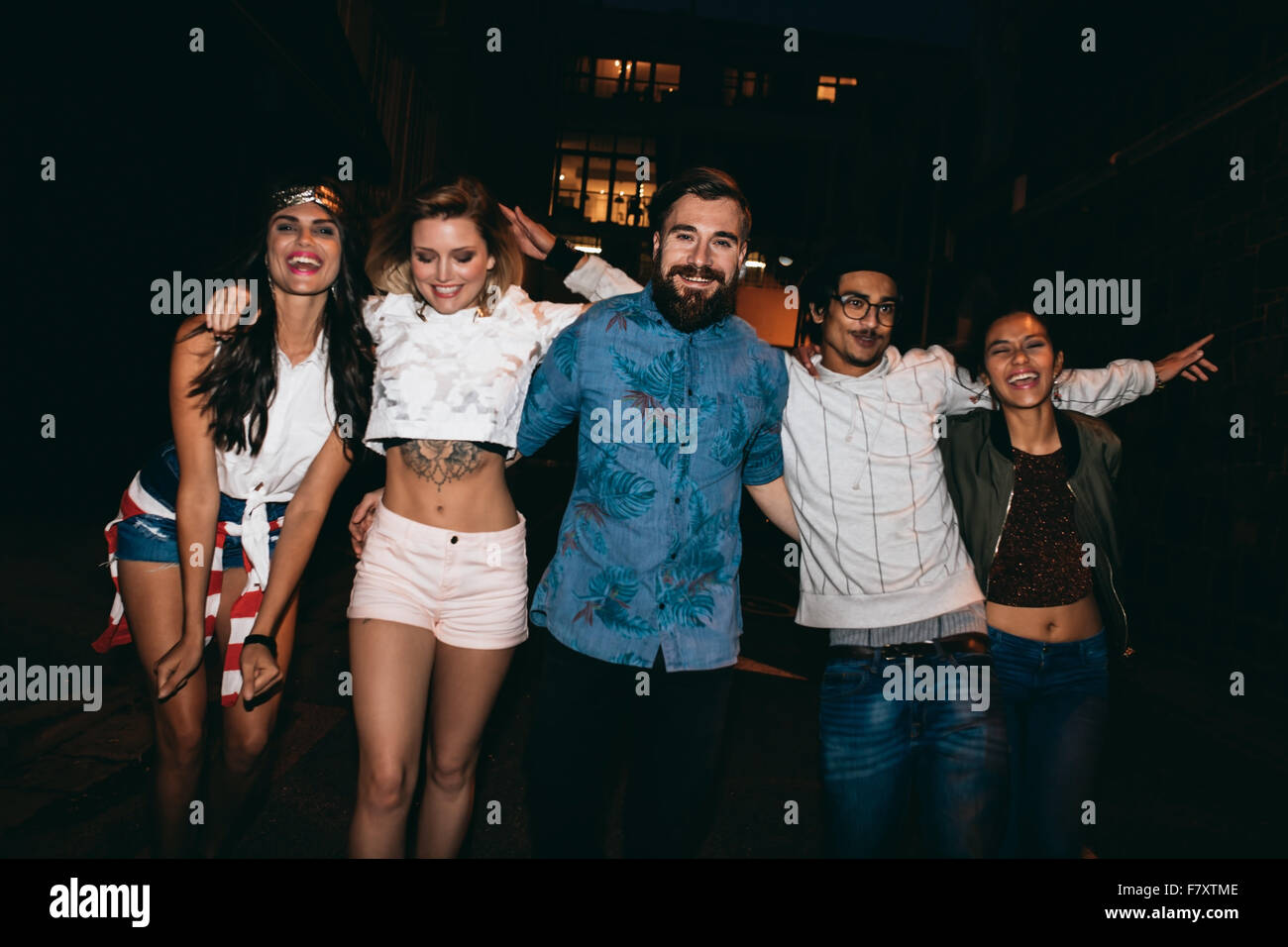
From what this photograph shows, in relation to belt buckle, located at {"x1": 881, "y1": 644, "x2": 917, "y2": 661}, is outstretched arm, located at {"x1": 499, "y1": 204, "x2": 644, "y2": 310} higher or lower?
higher

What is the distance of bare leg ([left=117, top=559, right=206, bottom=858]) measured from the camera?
9.55ft

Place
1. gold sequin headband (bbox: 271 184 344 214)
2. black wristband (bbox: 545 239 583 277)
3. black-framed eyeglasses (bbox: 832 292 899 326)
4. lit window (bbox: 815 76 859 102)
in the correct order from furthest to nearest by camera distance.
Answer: lit window (bbox: 815 76 859 102)
black wristband (bbox: 545 239 583 277)
gold sequin headband (bbox: 271 184 344 214)
black-framed eyeglasses (bbox: 832 292 899 326)

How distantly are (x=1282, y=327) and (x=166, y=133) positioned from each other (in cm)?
1101

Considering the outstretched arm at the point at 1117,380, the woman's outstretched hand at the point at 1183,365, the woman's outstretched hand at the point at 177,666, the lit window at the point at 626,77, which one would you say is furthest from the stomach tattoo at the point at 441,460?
the lit window at the point at 626,77

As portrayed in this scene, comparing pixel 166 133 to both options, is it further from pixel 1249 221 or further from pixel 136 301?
pixel 1249 221

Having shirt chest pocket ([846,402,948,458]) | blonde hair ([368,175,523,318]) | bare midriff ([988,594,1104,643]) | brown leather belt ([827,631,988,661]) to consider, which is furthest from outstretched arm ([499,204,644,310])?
bare midriff ([988,594,1104,643])

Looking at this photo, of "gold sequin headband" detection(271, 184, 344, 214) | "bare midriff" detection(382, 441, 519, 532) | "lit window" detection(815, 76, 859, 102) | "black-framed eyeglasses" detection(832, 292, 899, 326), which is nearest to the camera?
"bare midriff" detection(382, 441, 519, 532)

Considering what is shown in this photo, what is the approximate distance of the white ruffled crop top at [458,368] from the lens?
2746mm

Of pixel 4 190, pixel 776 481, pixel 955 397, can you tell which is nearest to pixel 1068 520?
pixel 955 397

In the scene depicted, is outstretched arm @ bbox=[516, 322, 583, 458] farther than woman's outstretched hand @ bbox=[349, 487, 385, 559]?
No

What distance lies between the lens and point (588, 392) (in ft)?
8.47

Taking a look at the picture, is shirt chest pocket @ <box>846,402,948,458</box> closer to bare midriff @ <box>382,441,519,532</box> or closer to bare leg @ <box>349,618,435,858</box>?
bare midriff @ <box>382,441,519,532</box>

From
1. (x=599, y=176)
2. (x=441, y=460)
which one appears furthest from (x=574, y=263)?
(x=599, y=176)

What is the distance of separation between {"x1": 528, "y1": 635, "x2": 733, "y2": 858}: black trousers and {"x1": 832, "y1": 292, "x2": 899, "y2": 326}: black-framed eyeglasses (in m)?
1.40
